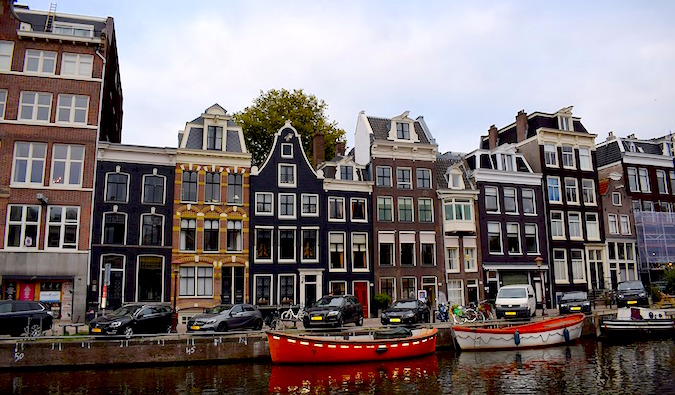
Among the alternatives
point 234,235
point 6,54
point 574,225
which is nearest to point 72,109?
point 6,54

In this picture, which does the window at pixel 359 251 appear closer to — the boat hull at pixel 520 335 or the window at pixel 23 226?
the boat hull at pixel 520 335

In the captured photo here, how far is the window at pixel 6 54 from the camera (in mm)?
38000

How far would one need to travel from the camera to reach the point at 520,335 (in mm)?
31156

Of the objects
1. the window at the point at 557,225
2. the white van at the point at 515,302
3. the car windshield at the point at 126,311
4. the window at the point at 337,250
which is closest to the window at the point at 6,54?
the car windshield at the point at 126,311

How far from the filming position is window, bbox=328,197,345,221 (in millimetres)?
44438

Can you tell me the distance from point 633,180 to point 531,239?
48.2 feet

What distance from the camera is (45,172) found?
122 ft

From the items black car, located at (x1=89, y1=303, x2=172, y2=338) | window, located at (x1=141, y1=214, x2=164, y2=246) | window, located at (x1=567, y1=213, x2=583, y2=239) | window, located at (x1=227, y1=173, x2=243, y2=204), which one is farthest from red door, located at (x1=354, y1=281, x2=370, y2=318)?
window, located at (x1=567, y1=213, x2=583, y2=239)

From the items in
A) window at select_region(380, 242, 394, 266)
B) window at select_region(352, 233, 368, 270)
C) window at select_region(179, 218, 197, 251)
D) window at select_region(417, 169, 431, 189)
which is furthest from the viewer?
window at select_region(417, 169, 431, 189)

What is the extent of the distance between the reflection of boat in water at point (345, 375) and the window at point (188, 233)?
16127 millimetres

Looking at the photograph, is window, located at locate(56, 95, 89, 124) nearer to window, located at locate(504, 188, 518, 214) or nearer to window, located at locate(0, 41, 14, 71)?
window, located at locate(0, 41, 14, 71)

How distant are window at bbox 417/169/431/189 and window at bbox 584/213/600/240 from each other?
1673 cm

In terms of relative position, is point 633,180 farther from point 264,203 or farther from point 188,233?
point 188,233

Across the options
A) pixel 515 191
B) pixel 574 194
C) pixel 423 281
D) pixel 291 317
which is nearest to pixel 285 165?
pixel 291 317
